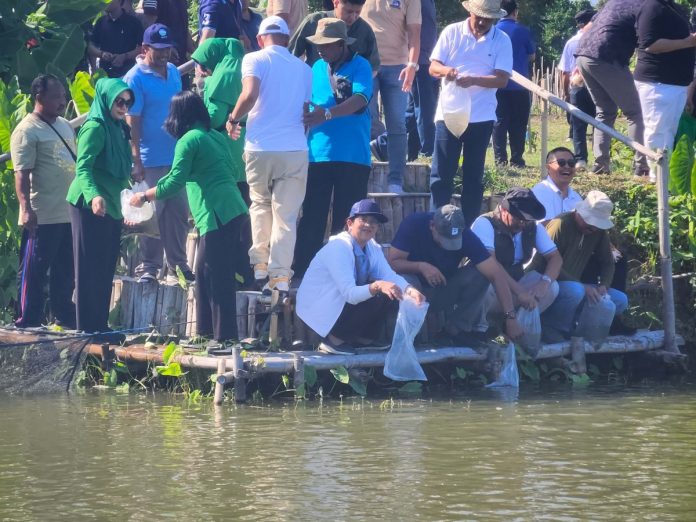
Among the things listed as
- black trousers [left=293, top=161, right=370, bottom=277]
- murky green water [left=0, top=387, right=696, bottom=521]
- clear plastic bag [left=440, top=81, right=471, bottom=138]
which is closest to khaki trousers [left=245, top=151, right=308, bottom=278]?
black trousers [left=293, top=161, right=370, bottom=277]

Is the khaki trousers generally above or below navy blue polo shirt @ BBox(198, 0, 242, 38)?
below

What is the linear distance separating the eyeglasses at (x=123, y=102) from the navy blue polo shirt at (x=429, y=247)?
2.24 m

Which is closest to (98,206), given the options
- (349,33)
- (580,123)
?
(349,33)

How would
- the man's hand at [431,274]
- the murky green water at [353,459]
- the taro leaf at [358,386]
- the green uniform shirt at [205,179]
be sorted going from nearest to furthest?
the murky green water at [353,459] → the green uniform shirt at [205,179] → the taro leaf at [358,386] → the man's hand at [431,274]

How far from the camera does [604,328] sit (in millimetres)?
11586

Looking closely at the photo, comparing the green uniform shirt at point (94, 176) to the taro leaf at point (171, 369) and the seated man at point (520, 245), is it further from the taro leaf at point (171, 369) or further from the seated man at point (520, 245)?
the seated man at point (520, 245)

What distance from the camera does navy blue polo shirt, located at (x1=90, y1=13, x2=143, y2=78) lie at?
14.2m

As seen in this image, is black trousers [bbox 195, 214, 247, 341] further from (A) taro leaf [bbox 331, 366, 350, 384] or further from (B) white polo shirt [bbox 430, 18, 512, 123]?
(B) white polo shirt [bbox 430, 18, 512, 123]

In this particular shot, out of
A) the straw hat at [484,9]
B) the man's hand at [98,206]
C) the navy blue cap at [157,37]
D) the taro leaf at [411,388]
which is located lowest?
the taro leaf at [411,388]

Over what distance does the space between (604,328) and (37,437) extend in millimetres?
4667

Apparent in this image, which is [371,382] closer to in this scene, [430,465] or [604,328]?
[604,328]

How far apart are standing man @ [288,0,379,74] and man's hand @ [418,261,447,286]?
178 cm

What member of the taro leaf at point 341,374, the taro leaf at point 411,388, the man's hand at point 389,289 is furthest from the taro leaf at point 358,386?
the man's hand at point 389,289

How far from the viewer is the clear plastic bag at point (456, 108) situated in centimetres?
1158
